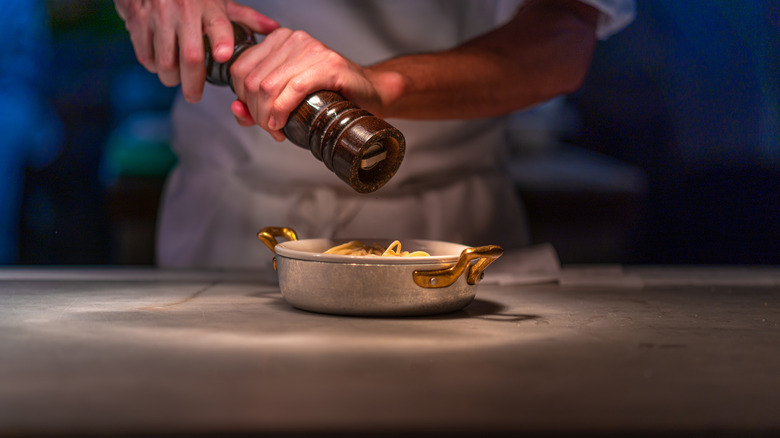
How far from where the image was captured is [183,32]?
121 cm

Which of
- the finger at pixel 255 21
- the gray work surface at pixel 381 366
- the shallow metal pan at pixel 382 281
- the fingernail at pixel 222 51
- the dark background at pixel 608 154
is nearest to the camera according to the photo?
the gray work surface at pixel 381 366

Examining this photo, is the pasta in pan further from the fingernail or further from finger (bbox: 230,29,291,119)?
the fingernail

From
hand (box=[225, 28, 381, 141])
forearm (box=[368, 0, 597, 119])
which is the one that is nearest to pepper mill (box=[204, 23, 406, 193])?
hand (box=[225, 28, 381, 141])

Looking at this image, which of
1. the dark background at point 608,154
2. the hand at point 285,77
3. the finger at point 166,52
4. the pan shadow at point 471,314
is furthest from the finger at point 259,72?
the dark background at point 608,154

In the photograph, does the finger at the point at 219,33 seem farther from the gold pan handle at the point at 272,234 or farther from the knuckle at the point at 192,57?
the gold pan handle at the point at 272,234

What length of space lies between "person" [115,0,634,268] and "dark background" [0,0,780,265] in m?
0.67

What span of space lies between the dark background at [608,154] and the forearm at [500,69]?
74 cm

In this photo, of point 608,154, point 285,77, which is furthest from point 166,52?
point 608,154

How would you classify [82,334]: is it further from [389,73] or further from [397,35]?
[397,35]

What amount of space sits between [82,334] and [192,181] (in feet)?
2.87

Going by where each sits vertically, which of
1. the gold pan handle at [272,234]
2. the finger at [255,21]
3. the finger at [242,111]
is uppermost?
the finger at [255,21]

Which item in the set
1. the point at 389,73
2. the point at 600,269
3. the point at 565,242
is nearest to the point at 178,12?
Answer: the point at 389,73

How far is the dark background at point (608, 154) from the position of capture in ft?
7.42

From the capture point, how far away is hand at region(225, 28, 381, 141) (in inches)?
42.1
